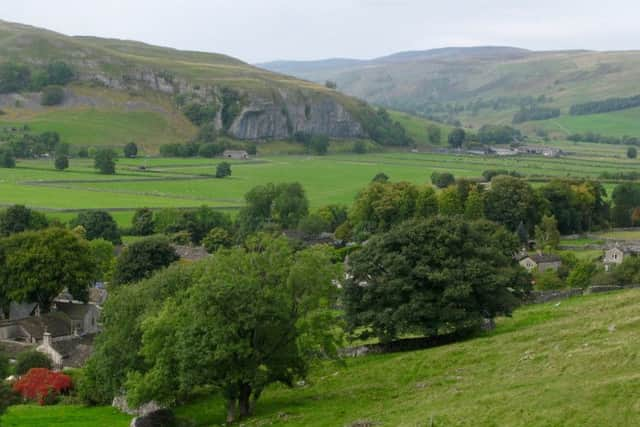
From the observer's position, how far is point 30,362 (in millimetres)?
50875

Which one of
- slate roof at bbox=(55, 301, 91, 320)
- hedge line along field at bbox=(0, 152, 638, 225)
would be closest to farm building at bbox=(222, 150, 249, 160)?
hedge line along field at bbox=(0, 152, 638, 225)

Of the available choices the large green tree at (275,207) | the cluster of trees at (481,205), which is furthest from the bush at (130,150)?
the cluster of trees at (481,205)

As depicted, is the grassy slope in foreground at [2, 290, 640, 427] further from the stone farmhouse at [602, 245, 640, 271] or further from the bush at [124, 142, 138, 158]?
the bush at [124, 142, 138, 158]

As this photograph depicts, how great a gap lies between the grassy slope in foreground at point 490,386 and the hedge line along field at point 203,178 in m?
72.1

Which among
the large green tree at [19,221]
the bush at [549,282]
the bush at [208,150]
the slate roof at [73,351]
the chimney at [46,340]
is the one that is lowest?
the slate roof at [73,351]

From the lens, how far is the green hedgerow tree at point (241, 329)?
113 ft

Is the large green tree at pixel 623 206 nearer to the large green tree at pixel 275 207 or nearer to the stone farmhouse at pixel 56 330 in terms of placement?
the large green tree at pixel 275 207

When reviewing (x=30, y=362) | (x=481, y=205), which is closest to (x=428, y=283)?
(x=30, y=362)

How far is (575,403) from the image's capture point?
26859 mm

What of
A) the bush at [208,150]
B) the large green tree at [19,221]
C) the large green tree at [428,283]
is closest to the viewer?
the large green tree at [428,283]

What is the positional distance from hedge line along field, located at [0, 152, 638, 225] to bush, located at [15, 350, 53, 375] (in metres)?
56.5

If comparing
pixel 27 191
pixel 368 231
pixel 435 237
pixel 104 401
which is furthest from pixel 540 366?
pixel 27 191

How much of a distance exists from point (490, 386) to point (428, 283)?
14.1m

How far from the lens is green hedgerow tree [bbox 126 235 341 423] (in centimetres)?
3450
